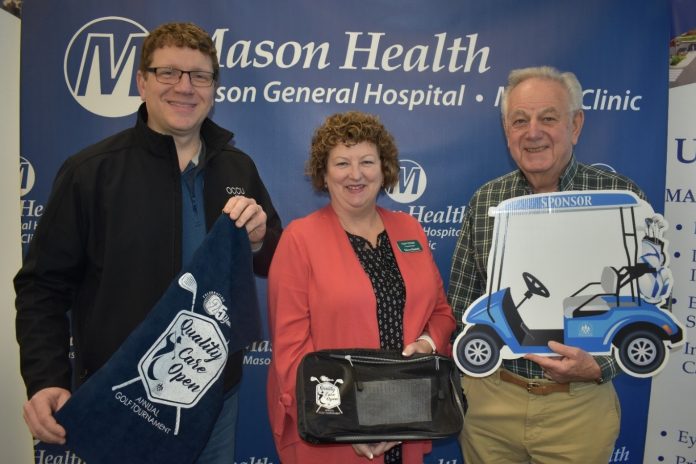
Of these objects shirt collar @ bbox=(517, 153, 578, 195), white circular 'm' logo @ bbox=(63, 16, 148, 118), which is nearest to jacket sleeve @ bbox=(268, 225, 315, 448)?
shirt collar @ bbox=(517, 153, 578, 195)

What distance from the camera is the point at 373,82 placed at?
3.26 meters

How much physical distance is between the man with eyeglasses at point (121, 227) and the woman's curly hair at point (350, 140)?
1.38ft

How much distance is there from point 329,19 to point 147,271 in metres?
2.04

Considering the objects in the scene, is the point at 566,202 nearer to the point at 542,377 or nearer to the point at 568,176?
the point at 568,176

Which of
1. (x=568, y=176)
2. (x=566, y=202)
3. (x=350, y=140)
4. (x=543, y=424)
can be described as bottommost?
(x=543, y=424)

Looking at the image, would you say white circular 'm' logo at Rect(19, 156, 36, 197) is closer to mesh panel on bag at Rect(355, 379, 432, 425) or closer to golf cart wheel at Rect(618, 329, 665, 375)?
mesh panel on bag at Rect(355, 379, 432, 425)

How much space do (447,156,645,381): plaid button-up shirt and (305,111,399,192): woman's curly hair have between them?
43 centimetres

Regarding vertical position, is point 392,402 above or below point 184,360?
below

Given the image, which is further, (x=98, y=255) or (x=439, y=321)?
(x=439, y=321)

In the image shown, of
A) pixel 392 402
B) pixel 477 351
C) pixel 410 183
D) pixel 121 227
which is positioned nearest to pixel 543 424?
pixel 477 351

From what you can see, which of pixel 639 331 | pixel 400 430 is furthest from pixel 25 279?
pixel 639 331

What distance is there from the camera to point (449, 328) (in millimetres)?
2264

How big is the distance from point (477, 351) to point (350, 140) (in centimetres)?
100

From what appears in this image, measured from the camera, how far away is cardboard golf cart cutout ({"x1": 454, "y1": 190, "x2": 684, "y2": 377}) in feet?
6.69
